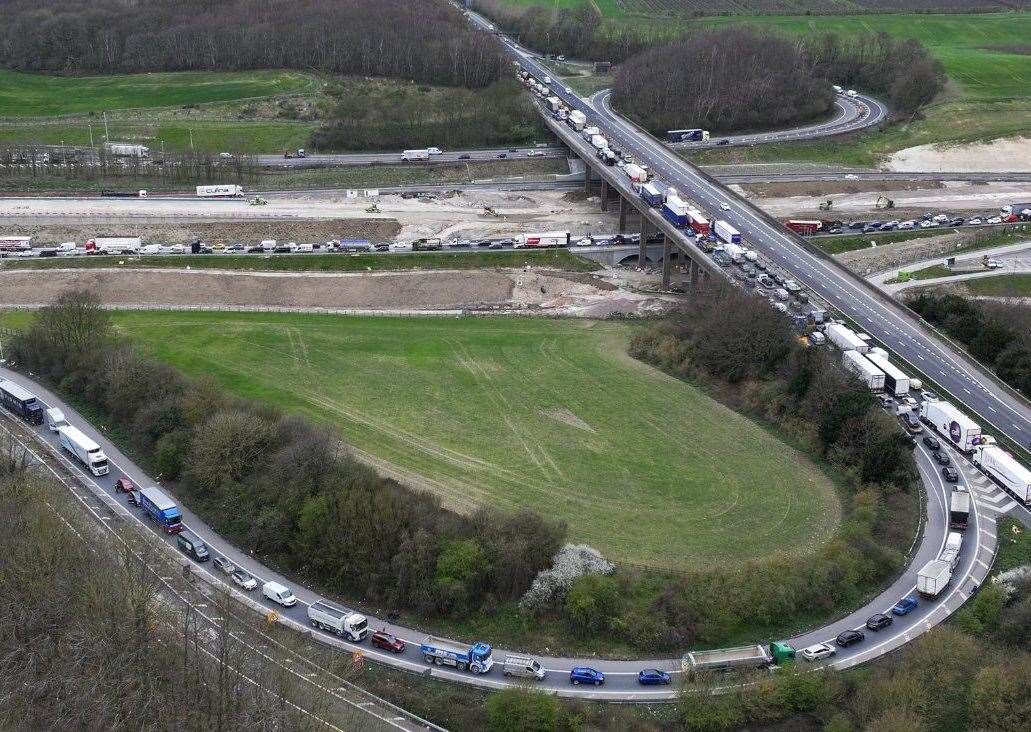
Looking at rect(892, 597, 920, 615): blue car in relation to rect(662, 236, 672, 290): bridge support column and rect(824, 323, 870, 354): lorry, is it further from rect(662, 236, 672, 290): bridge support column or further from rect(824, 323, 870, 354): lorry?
rect(662, 236, 672, 290): bridge support column

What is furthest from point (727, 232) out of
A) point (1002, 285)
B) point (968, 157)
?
point (968, 157)

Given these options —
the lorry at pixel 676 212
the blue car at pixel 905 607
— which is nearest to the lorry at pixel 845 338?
the lorry at pixel 676 212

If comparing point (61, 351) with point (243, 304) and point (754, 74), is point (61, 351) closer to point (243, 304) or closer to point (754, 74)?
point (243, 304)

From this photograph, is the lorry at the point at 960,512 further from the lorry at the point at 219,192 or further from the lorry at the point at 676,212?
the lorry at the point at 219,192

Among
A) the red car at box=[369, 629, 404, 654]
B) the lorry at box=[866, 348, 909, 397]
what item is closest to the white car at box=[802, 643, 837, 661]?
the red car at box=[369, 629, 404, 654]

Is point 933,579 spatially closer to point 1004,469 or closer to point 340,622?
point 1004,469

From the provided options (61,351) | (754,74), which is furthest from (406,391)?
(754,74)

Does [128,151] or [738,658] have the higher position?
[128,151]
